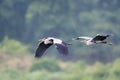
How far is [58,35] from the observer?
25641 millimetres

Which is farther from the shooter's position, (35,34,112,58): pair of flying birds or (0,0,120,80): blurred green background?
(0,0,120,80): blurred green background

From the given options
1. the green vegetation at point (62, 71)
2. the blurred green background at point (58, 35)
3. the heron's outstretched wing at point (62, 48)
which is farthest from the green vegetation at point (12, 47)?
the heron's outstretched wing at point (62, 48)

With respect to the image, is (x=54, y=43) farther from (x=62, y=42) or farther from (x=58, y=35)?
(x=58, y=35)

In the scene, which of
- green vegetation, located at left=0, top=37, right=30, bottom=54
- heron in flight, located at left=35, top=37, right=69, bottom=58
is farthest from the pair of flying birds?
green vegetation, located at left=0, top=37, right=30, bottom=54

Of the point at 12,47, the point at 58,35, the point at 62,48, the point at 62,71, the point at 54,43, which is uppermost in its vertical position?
the point at 58,35

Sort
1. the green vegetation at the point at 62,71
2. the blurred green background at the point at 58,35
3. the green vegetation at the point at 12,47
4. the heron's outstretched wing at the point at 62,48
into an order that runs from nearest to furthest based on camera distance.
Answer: the heron's outstretched wing at the point at 62,48 < the green vegetation at the point at 62,71 < the blurred green background at the point at 58,35 < the green vegetation at the point at 12,47

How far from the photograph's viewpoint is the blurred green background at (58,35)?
19.7 meters

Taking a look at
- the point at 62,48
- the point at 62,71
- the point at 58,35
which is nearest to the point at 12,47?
the point at 58,35

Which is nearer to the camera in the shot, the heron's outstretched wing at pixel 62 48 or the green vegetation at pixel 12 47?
the heron's outstretched wing at pixel 62 48

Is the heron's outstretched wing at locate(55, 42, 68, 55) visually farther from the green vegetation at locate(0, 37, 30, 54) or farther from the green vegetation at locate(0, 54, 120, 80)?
the green vegetation at locate(0, 37, 30, 54)

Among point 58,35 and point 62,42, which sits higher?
point 58,35

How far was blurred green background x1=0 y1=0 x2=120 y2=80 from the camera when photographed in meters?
19.7

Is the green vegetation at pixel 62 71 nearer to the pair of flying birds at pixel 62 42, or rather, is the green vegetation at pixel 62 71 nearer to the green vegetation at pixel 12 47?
the green vegetation at pixel 12 47

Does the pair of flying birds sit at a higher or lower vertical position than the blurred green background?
lower
